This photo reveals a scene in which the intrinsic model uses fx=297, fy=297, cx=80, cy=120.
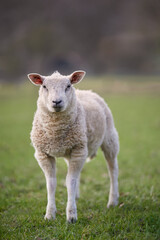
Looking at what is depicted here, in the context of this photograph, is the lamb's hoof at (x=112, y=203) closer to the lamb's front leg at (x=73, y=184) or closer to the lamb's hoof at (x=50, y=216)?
the lamb's front leg at (x=73, y=184)

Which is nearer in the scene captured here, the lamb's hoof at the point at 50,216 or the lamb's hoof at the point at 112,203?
the lamb's hoof at the point at 50,216

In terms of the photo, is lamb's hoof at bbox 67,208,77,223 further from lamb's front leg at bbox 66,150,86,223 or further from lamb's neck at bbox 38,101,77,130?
lamb's neck at bbox 38,101,77,130

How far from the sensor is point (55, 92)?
12.6 ft

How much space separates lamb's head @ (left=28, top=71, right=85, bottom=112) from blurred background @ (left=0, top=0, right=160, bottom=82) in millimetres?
21283

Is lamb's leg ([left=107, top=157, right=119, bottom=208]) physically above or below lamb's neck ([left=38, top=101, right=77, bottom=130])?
below

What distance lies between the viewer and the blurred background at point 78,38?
42750mm

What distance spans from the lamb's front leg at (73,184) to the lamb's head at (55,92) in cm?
72

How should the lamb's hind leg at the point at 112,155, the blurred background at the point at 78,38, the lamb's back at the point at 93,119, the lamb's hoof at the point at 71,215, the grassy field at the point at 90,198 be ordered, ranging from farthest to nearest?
the blurred background at the point at 78,38, the lamb's hind leg at the point at 112,155, the lamb's back at the point at 93,119, the lamb's hoof at the point at 71,215, the grassy field at the point at 90,198

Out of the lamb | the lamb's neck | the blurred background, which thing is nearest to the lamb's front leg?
the lamb

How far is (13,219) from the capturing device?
4.03 metres

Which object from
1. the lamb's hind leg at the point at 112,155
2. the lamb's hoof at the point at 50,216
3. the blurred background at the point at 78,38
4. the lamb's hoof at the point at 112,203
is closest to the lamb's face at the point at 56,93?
the lamb's hind leg at the point at 112,155

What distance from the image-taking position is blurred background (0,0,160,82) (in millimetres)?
42750

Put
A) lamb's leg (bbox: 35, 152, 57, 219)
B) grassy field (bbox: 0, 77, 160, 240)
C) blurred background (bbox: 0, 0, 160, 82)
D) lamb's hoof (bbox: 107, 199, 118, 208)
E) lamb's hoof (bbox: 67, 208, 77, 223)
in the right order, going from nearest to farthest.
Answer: grassy field (bbox: 0, 77, 160, 240), lamb's hoof (bbox: 67, 208, 77, 223), lamb's leg (bbox: 35, 152, 57, 219), lamb's hoof (bbox: 107, 199, 118, 208), blurred background (bbox: 0, 0, 160, 82)

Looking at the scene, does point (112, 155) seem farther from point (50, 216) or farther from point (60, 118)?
point (50, 216)
